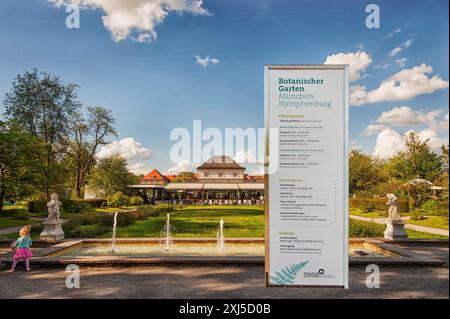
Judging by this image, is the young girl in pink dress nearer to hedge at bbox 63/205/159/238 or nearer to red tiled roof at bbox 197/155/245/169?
hedge at bbox 63/205/159/238

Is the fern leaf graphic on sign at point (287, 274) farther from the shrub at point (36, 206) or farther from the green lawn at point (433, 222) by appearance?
the shrub at point (36, 206)

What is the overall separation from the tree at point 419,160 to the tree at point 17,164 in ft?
107

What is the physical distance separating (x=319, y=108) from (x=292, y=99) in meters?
0.38

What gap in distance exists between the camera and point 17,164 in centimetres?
1991

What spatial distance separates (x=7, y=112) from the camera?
2780 cm

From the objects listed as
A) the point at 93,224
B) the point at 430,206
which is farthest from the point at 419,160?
the point at 93,224

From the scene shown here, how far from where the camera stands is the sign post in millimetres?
4344

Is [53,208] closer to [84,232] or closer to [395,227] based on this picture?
[84,232]

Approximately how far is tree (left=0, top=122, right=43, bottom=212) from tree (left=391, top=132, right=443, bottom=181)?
→ 32.6 meters

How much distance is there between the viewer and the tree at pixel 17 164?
63.7 feet

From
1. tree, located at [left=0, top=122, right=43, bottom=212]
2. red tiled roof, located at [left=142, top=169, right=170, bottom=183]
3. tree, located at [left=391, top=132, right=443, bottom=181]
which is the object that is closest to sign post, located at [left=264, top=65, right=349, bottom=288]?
tree, located at [left=0, top=122, right=43, bottom=212]

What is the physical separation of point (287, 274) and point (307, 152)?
1718 millimetres
